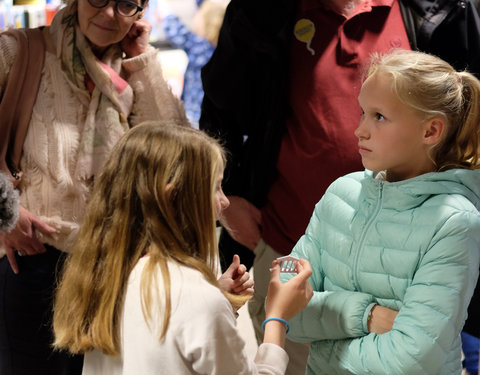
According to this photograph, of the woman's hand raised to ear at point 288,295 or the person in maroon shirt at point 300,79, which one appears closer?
the woman's hand raised to ear at point 288,295

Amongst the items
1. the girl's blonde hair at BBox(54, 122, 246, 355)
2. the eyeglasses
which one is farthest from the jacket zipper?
the eyeglasses

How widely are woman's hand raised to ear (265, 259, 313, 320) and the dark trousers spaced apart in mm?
880

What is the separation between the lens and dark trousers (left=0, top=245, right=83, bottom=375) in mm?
2318

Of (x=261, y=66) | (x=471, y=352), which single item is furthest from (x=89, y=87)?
(x=471, y=352)

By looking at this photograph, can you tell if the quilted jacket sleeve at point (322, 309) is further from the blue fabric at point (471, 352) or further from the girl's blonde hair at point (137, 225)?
the blue fabric at point (471, 352)

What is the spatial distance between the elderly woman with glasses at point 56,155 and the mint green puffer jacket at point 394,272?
2.78ft

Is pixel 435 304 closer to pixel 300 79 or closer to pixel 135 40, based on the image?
pixel 300 79

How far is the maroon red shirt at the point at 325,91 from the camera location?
7.21 feet

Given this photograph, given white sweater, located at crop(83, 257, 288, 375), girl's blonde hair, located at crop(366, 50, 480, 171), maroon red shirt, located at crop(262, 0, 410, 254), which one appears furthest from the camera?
maroon red shirt, located at crop(262, 0, 410, 254)

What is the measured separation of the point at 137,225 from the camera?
5.07 ft

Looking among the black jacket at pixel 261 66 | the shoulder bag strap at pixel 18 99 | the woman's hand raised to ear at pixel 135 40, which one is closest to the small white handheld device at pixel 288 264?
the black jacket at pixel 261 66

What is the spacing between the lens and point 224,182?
257 cm

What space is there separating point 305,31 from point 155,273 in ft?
3.73

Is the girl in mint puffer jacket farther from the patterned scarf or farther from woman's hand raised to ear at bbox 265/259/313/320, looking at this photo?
the patterned scarf
